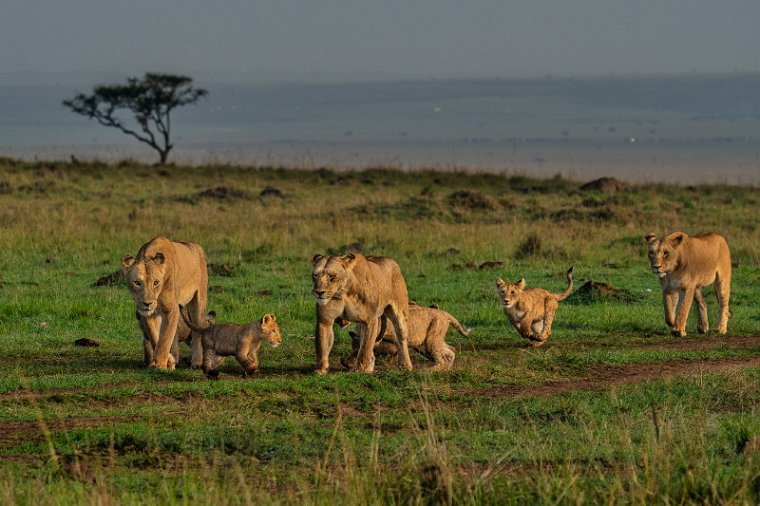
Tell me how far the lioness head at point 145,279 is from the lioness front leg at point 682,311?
5.81 meters

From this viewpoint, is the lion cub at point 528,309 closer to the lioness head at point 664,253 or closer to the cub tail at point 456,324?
the cub tail at point 456,324

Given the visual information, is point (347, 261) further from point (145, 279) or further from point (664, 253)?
point (664, 253)

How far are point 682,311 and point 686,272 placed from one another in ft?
1.39

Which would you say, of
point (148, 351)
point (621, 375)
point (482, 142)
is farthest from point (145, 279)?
point (482, 142)

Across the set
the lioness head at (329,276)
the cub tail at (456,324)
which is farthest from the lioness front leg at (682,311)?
the lioness head at (329,276)

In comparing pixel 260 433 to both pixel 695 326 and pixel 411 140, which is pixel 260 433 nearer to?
pixel 695 326

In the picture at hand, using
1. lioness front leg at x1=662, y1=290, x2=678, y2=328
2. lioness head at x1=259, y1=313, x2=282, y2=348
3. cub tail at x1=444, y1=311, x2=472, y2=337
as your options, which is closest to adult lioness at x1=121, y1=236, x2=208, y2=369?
lioness head at x1=259, y1=313, x2=282, y2=348

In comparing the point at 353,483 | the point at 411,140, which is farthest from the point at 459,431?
the point at 411,140

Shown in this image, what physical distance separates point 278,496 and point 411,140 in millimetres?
133664

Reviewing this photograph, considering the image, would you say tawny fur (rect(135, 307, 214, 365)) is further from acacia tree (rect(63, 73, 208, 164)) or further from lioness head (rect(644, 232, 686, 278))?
acacia tree (rect(63, 73, 208, 164))

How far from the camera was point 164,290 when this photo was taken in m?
11.1

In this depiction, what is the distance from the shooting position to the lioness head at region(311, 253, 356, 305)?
34.2 ft

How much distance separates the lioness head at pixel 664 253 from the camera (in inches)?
532

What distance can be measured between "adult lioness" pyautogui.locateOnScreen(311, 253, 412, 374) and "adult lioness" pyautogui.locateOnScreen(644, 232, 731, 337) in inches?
135
